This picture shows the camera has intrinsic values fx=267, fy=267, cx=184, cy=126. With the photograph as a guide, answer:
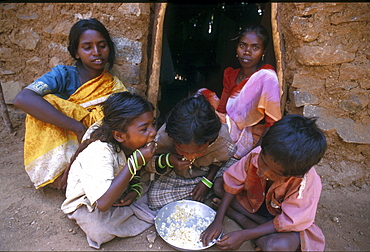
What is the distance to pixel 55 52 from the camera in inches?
92.1

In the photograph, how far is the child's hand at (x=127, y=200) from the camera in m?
1.69

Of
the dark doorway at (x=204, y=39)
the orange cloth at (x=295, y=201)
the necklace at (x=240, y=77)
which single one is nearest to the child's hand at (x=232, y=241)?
the orange cloth at (x=295, y=201)

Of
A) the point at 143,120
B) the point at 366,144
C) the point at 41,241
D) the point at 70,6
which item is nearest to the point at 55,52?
the point at 70,6

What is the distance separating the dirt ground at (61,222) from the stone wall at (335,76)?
0.71ft

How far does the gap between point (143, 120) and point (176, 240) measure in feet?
2.36

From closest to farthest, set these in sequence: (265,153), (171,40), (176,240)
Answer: (265,153), (176,240), (171,40)

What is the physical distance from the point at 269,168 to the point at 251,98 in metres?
0.83

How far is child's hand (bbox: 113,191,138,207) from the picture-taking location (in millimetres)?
1695

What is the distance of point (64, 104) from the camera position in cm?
191

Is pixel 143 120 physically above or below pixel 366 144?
above

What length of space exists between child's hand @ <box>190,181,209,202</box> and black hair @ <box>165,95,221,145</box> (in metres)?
0.44

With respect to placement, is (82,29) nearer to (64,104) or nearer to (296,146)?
(64,104)

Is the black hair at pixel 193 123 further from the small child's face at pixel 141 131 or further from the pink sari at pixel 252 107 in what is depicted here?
the pink sari at pixel 252 107

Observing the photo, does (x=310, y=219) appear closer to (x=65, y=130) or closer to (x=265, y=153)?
(x=265, y=153)
